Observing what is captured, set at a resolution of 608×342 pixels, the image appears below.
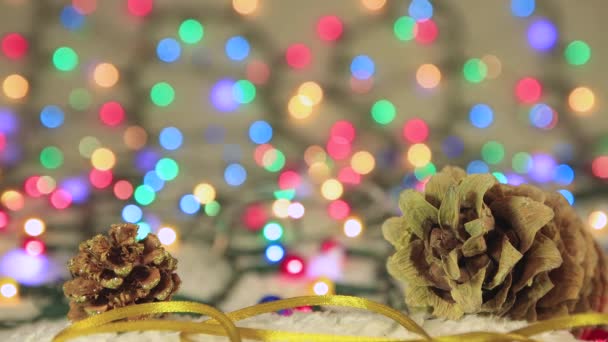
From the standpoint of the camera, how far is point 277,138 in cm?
112

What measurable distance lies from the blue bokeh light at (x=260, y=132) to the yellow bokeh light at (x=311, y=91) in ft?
0.27

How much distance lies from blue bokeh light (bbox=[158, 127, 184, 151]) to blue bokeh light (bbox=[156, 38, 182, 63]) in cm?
12

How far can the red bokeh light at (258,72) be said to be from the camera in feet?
3.65

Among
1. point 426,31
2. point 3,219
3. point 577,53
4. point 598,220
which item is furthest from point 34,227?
point 577,53

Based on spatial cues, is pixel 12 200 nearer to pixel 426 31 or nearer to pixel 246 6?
pixel 246 6

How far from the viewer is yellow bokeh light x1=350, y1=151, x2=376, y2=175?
3.61ft

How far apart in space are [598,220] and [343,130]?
0.43 meters

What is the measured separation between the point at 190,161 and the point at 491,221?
685 millimetres

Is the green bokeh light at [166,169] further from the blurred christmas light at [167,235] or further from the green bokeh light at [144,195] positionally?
the blurred christmas light at [167,235]

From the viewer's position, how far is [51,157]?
3.56ft

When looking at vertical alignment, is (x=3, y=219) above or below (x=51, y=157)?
below

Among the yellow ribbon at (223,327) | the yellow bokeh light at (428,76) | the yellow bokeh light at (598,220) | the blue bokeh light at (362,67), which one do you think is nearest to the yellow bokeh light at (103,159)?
the blue bokeh light at (362,67)

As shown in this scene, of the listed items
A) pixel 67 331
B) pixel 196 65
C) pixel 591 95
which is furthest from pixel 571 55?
pixel 67 331

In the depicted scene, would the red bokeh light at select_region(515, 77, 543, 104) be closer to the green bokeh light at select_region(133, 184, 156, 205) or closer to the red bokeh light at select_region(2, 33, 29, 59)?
the green bokeh light at select_region(133, 184, 156, 205)
